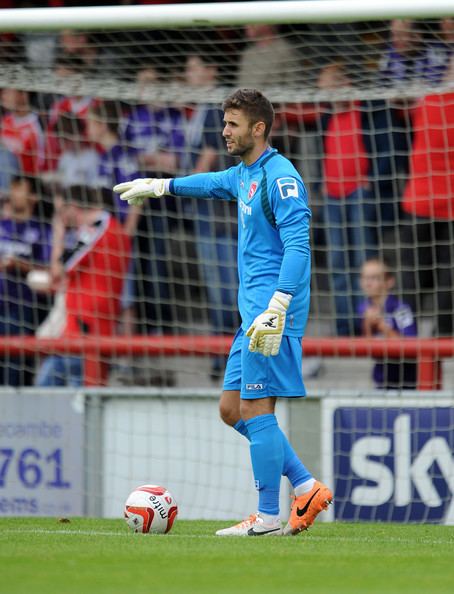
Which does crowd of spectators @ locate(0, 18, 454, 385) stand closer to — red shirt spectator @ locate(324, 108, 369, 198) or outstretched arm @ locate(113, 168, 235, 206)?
red shirt spectator @ locate(324, 108, 369, 198)

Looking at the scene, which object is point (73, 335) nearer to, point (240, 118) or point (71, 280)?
point (71, 280)

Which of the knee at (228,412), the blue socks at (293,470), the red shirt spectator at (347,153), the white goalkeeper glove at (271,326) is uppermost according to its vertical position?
the red shirt spectator at (347,153)

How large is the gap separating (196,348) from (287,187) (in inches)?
144

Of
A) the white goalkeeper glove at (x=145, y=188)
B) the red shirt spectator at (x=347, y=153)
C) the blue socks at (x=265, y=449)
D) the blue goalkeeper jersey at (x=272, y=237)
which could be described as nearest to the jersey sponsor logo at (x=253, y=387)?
the blue socks at (x=265, y=449)

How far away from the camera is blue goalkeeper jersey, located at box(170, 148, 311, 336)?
5941 mm

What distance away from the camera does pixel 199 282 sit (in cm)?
1039

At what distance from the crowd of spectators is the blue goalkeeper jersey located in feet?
10.5

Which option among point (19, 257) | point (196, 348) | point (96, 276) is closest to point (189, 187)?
point (196, 348)

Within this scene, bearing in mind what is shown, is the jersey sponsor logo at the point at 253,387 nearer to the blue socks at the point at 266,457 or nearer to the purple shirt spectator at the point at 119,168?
the blue socks at the point at 266,457

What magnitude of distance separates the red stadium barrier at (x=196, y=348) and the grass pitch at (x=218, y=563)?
245 cm

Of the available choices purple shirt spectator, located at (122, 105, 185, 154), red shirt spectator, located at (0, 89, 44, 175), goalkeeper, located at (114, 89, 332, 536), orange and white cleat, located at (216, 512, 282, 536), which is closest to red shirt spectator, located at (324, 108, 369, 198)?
purple shirt spectator, located at (122, 105, 185, 154)

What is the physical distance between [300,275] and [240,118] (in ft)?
2.86

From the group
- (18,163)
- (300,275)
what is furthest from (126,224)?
(300,275)

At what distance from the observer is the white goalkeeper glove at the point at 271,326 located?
5.84 m
